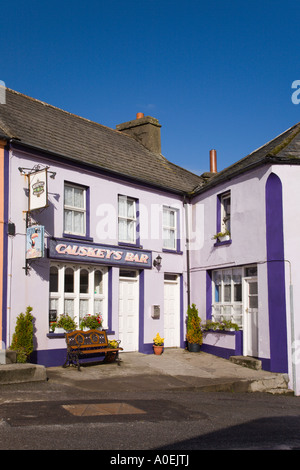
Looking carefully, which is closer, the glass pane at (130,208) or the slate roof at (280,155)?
the slate roof at (280,155)

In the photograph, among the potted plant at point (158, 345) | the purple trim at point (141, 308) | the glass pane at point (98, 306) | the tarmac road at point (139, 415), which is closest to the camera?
the tarmac road at point (139, 415)

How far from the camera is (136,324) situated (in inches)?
615

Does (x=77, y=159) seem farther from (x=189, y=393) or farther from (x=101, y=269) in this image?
(x=189, y=393)

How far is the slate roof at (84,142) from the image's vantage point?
1368 cm

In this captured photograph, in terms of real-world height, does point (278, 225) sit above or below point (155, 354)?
above

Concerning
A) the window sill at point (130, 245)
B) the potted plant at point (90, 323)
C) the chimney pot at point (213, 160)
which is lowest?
the potted plant at point (90, 323)

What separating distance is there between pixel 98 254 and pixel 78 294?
1274 millimetres

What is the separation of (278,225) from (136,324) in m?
5.44

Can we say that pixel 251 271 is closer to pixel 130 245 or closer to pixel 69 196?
pixel 130 245

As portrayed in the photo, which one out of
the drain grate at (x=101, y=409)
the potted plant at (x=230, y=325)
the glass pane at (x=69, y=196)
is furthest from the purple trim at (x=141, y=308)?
the drain grate at (x=101, y=409)

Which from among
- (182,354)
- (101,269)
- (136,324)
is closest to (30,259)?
(101,269)

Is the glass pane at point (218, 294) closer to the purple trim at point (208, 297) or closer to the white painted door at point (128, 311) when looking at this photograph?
the purple trim at point (208, 297)

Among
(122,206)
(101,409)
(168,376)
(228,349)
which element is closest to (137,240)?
(122,206)

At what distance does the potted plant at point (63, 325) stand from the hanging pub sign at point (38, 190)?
3112 millimetres
